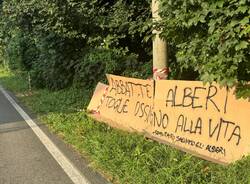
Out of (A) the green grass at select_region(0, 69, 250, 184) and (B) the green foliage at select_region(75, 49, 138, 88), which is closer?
(A) the green grass at select_region(0, 69, 250, 184)

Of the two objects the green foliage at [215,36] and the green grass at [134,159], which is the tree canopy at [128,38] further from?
the green grass at [134,159]

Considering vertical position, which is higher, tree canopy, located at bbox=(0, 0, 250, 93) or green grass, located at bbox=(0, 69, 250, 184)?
tree canopy, located at bbox=(0, 0, 250, 93)

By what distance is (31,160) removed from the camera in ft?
27.3

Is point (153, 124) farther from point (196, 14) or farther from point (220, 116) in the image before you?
point (196, 14)

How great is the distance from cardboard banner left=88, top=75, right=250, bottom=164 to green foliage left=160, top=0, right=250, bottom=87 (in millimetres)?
733

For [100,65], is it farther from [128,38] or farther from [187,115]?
[187,115]

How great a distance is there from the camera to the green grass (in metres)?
6.41

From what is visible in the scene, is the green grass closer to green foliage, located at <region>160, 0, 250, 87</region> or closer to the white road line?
the white road line

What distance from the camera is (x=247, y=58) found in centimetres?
592

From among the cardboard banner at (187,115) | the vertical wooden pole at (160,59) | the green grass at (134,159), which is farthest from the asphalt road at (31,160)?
the vertical wooden pole at (160,59)

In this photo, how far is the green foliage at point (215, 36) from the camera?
18.7 feet

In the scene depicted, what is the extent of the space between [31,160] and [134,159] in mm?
1825

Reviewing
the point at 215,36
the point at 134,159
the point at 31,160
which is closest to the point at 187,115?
the point at 134,159

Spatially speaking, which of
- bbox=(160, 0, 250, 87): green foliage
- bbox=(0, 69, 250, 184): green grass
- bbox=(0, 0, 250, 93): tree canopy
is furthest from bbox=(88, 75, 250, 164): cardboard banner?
bbox=(160, 0, 250, 87): green foliage
